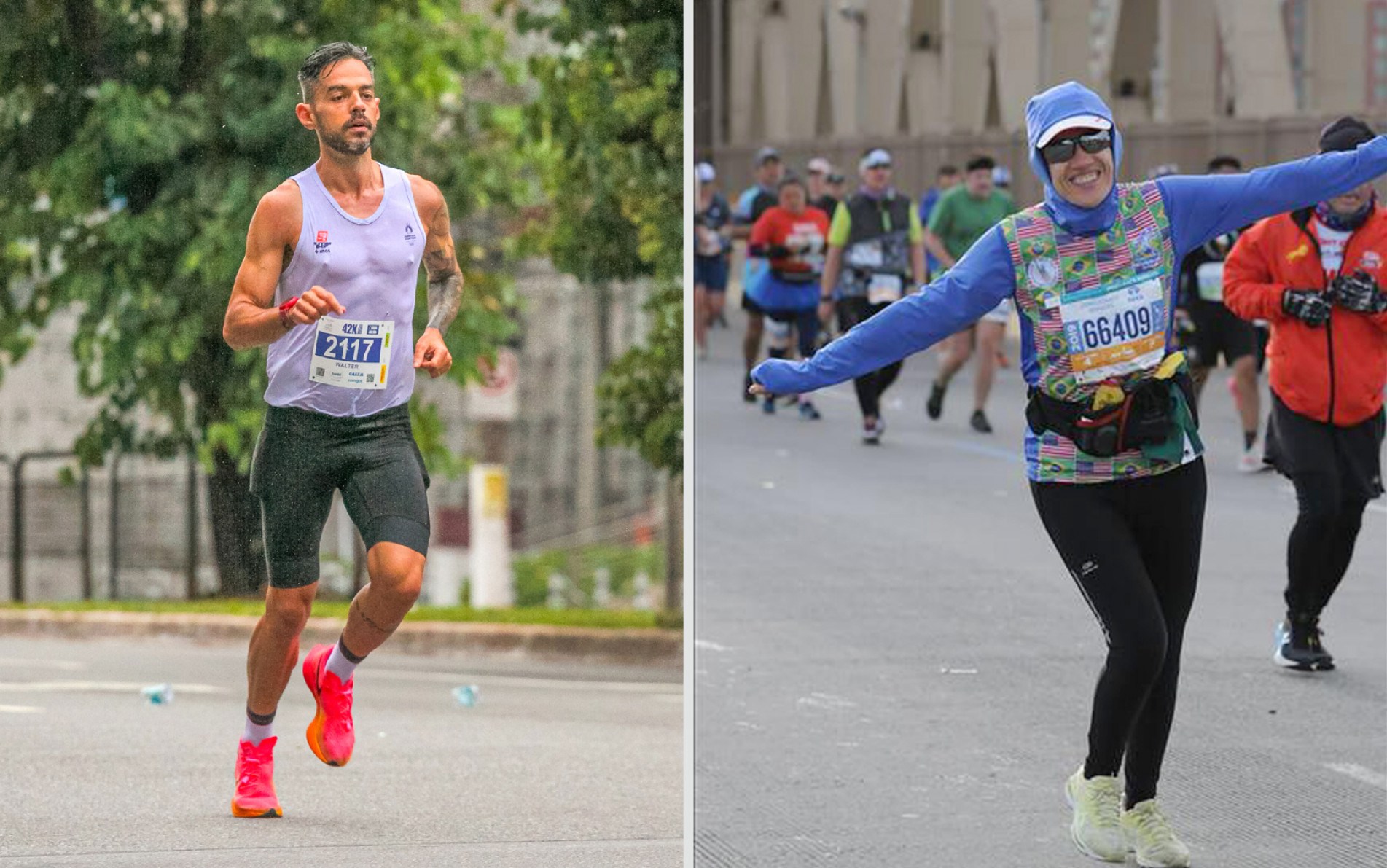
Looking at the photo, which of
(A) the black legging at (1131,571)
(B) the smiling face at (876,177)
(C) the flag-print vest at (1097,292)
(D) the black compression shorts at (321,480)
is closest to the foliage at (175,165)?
(D) the black compression shorts at (321,480)

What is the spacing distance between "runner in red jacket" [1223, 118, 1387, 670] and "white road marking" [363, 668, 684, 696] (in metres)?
2.13

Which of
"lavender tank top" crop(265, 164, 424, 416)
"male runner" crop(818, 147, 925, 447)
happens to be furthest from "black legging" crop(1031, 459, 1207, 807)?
"male runner" crop(818, 147, 925, 447)

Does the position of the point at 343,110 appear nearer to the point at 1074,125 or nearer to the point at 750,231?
the point at 1074,125

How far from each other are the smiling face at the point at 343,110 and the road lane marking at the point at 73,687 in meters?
1.75

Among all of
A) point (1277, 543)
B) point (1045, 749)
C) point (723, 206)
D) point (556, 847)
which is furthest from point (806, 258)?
point (556, 847)

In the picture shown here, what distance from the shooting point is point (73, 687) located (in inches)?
329

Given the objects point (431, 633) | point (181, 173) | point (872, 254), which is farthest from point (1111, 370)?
point (872, 254)

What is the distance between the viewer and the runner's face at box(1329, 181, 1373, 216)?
30.6 ft

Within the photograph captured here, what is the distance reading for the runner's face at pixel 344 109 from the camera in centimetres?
605

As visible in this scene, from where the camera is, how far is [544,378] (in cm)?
1216

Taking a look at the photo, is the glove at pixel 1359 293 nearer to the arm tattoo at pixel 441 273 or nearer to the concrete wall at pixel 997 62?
the arm tattoo at pixel 441 273

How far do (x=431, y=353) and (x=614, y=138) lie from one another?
7.54ft

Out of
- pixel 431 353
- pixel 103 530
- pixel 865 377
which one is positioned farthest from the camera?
pixel 865 377

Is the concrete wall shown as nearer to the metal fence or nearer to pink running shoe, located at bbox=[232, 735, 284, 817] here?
the metal fence
